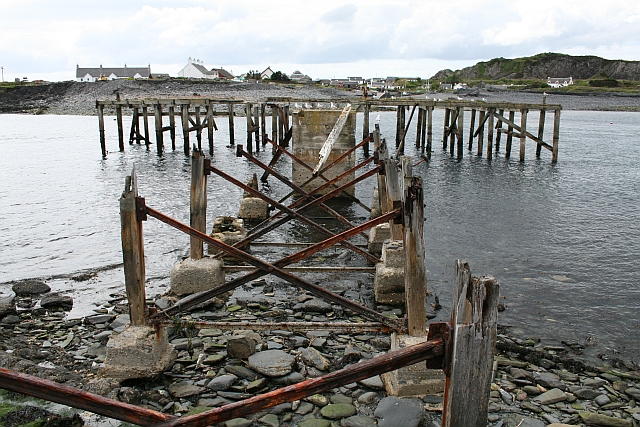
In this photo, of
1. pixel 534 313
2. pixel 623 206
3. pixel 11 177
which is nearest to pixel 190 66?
pixel 11 177

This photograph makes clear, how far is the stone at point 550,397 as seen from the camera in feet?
19.7

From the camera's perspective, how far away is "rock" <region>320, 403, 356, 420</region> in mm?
5301

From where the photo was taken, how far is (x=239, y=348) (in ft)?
21.3

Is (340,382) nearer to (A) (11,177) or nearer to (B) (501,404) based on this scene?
(B) (501,404)

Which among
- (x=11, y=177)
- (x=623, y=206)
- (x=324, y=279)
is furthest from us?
(x=11, y=177)

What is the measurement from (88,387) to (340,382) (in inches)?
133

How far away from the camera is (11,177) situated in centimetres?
2489

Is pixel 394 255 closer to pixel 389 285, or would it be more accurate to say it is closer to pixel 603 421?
pixel 389 285

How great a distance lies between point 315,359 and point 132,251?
2.38m

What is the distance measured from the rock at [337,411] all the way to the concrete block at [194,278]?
3.64 m

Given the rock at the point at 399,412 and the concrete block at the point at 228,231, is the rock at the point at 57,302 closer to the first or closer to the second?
the concrete block at the point at 228,231

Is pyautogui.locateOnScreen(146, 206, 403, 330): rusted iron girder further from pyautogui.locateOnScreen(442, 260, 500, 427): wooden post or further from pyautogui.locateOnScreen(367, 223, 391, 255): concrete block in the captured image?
pyautogui.locateOnScreen(367, 223, 391, 255): concrete block

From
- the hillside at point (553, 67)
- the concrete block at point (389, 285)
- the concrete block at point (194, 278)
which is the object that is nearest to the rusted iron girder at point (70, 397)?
the concrete block at point (194, 278)

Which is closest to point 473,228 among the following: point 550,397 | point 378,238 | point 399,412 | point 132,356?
point 378,238
